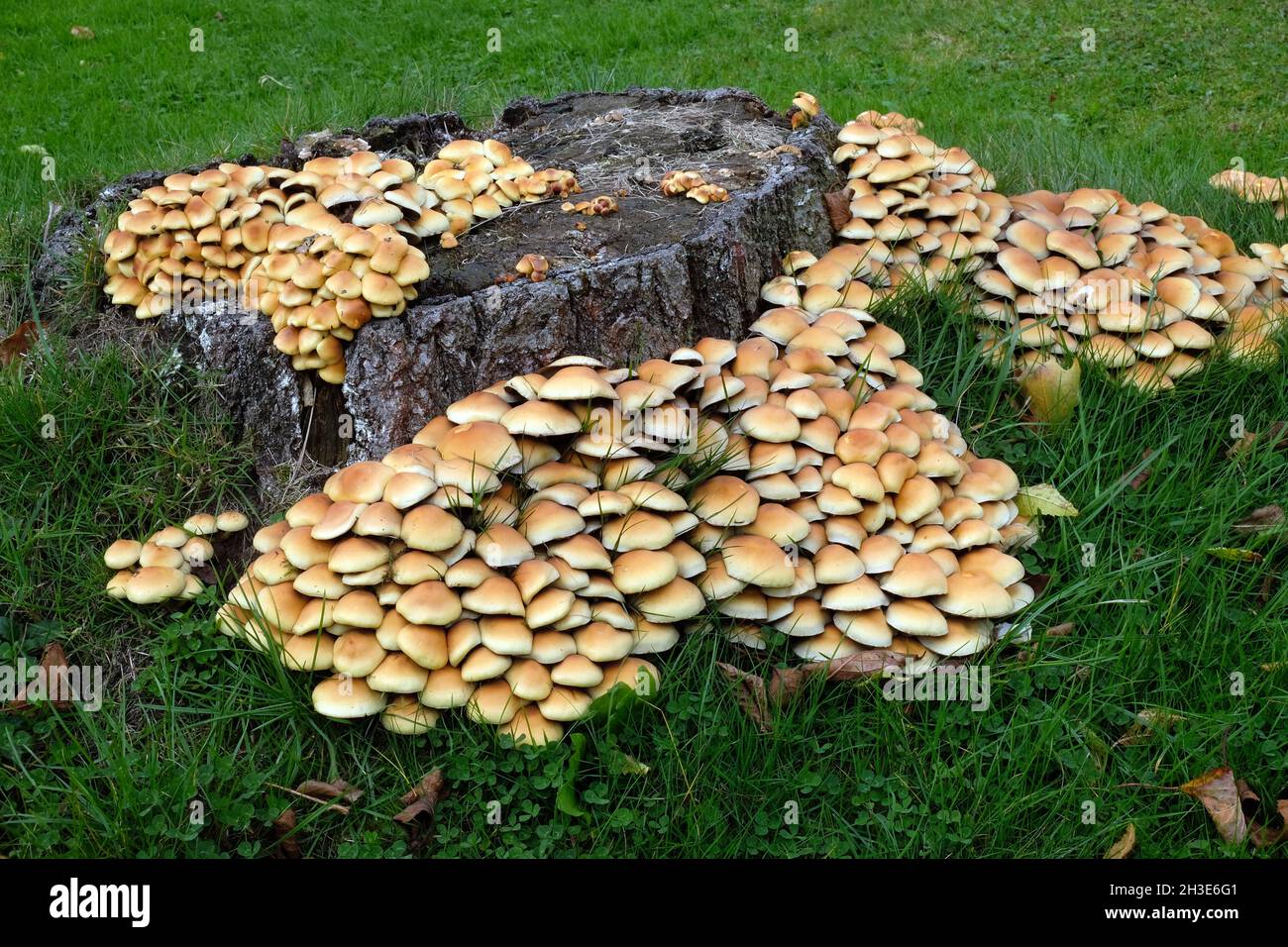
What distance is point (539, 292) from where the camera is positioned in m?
3.70

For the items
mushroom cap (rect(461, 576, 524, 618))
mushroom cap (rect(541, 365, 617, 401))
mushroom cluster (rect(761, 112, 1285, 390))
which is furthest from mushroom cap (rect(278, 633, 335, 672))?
mushroom cluster (rect(761, 112, 1285, 390))

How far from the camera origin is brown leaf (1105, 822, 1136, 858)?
286 centimetres

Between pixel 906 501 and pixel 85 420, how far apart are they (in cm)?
306

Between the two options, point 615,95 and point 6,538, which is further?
point 615,95

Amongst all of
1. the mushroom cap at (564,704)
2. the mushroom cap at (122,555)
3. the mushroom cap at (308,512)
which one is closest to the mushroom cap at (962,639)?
the mushroom cap at (564,704)

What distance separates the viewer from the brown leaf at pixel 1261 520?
3736 millimetres

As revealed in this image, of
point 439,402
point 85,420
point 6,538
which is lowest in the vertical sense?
point 6,538

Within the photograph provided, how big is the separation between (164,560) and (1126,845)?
123 inches

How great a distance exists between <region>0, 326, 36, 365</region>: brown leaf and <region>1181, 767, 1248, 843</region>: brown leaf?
181 inches

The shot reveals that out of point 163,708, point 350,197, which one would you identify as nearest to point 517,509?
point 163,708

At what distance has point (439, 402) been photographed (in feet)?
12.3

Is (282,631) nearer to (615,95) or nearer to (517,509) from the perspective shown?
(517,509)

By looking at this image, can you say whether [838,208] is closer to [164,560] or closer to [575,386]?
[575,386]

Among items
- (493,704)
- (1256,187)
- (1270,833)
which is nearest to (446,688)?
(493,704)
